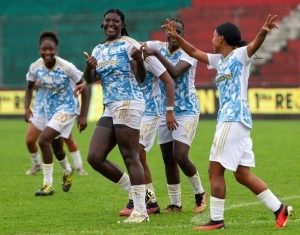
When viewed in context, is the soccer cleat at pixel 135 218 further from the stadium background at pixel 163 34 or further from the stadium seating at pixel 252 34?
the stadium seating at pixel 252 34

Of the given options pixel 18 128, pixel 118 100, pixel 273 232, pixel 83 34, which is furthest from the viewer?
pixel 83 34

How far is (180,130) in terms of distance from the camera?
33.4ft

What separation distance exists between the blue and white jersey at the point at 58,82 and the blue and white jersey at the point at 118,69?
3.28 metres

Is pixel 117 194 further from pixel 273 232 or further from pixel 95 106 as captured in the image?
pixel 95 106

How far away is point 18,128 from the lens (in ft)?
88.3

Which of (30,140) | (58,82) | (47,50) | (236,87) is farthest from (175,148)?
(30,140)

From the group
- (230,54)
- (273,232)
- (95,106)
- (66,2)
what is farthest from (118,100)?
(66,2)

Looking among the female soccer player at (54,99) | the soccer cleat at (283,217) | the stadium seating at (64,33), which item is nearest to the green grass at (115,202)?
the soccer cleat at (283,217)

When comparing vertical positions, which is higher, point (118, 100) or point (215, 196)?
point (118, 100)

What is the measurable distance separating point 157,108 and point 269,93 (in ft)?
59.2

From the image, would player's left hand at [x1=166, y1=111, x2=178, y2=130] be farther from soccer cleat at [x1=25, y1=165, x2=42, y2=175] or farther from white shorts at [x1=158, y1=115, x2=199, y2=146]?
soccer cleat at [x1=25, y1=165, x2=42, y2=175]

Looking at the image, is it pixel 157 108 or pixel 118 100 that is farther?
pixel 157 108

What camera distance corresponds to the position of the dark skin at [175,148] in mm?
9781

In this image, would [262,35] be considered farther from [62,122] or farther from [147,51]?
[62,122]
